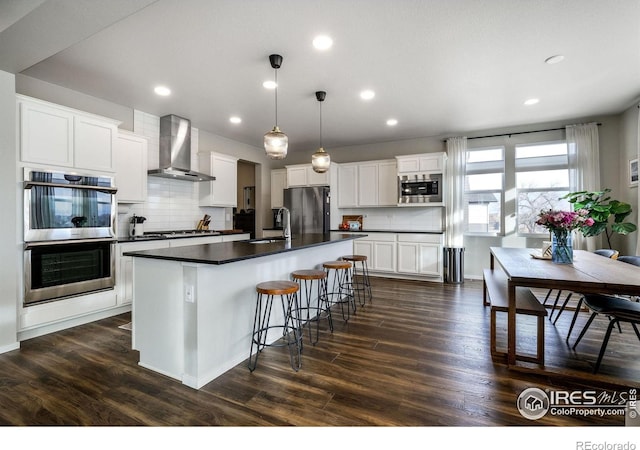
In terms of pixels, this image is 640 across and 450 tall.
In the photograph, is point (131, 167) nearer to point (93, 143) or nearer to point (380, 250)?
point (93, 143)

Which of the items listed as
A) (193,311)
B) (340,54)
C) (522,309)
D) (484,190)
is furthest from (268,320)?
(484,190)

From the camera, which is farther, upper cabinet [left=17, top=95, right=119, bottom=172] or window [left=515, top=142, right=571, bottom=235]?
window [left=515, top=142, right=571, bottom=235]

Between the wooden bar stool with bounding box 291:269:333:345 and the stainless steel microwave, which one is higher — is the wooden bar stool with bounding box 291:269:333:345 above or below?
below

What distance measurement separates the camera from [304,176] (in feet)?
21.1

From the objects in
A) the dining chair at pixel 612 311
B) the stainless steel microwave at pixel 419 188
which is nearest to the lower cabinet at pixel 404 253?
the stainless steel microwave at pixel 419 188

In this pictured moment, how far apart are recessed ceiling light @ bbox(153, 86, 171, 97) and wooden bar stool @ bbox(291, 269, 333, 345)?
2747 millimetres

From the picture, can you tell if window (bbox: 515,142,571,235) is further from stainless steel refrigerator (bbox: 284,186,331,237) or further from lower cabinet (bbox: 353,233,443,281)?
stainless steel refrigerator (bbox: 284,186,331,237)

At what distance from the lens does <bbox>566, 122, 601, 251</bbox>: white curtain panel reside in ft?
15.2

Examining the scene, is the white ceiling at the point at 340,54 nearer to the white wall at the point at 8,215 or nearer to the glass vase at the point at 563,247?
the white wall at the point at 8,215

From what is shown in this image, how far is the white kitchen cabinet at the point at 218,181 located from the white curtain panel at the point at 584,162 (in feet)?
18.8

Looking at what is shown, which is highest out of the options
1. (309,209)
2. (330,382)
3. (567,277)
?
(309,209)

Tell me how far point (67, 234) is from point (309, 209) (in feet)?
13.0

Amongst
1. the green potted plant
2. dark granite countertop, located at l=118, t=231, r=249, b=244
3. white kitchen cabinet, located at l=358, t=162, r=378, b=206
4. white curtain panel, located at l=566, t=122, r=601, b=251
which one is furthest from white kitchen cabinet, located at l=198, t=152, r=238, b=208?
white curtain panel, located at l=566, t=122, r=601, b=251
